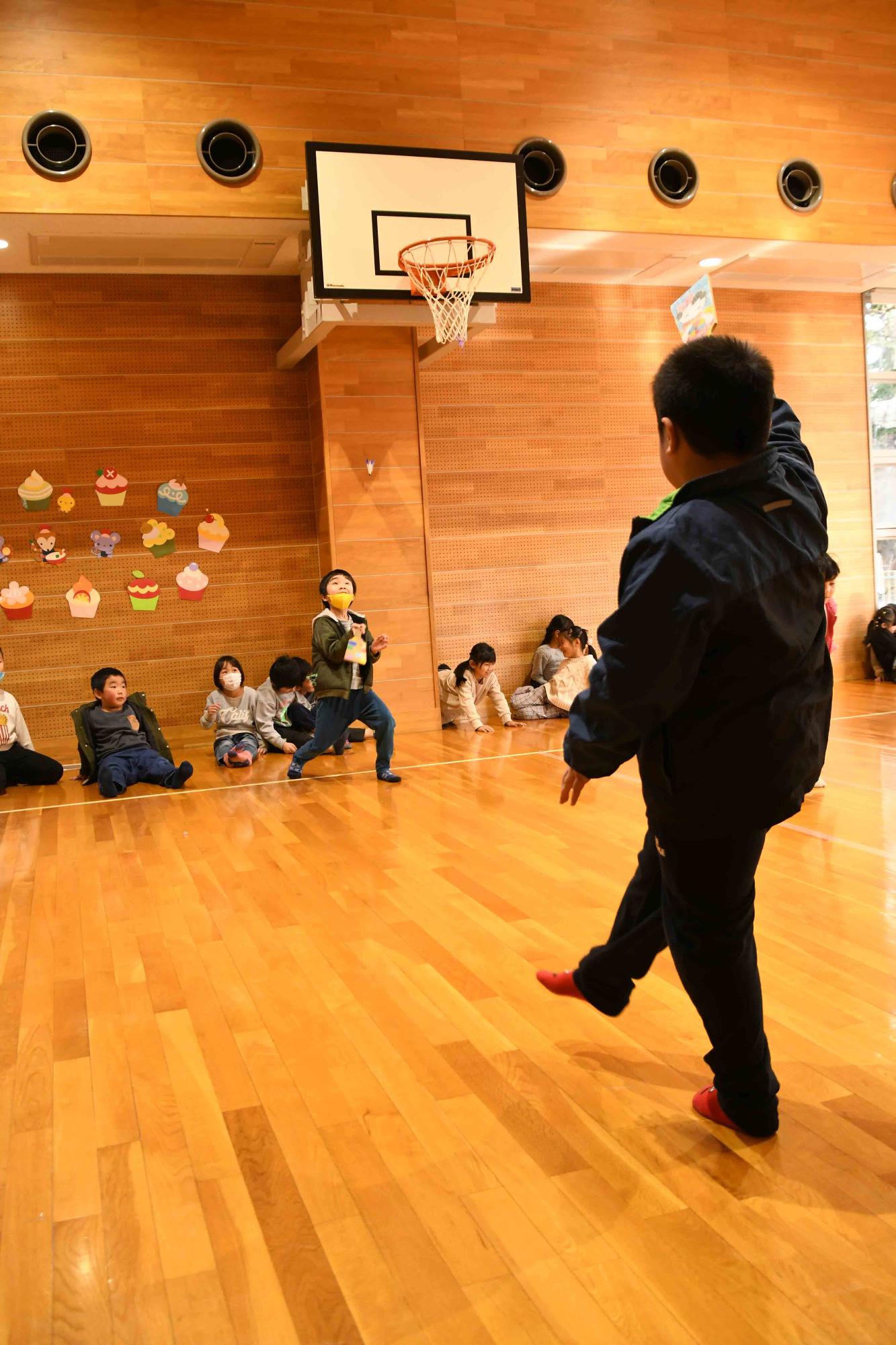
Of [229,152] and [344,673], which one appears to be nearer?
[344,673]

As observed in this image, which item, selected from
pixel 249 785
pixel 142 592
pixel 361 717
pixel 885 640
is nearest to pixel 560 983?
pixel 361 717

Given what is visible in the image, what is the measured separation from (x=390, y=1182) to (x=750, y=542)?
1.35 metres

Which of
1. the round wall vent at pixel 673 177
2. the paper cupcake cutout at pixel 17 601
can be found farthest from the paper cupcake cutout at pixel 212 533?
the round wall vent at pixel 673 177

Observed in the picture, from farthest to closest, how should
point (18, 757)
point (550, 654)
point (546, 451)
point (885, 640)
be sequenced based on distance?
point (885, 640), point (546, 451), point (550, 654), point (18, 757)

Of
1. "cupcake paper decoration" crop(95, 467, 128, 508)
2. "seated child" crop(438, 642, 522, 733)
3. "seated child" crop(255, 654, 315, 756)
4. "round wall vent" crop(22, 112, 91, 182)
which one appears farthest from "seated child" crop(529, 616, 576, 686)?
"round wall vent" crop(22, 112, 91, 182)

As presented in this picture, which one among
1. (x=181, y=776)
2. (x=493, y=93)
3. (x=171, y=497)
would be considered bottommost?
(x=181, y=776)

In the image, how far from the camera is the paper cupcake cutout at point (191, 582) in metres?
8.62

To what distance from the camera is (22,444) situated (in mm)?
8250

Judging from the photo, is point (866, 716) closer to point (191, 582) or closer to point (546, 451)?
point (546, 451)

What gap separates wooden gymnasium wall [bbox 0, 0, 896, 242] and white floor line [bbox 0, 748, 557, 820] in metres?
3.64

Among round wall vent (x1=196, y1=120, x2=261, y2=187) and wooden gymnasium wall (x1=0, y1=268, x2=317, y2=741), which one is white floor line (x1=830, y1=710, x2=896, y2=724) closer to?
wooden gymnasium wall (x1=0, y1=268, x2=317, y2=741)

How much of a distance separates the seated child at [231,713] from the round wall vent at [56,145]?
3293 mm

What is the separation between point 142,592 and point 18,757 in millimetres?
1864

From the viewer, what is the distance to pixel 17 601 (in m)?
8.24
